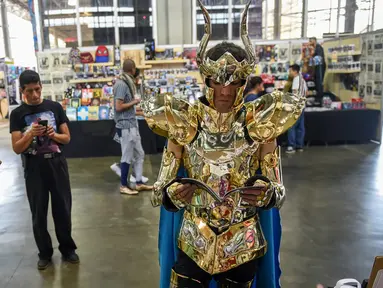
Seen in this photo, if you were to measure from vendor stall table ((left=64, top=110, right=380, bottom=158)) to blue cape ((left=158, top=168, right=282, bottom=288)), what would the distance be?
4.55 metres

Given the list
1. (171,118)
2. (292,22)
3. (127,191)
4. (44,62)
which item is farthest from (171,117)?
(292,22)

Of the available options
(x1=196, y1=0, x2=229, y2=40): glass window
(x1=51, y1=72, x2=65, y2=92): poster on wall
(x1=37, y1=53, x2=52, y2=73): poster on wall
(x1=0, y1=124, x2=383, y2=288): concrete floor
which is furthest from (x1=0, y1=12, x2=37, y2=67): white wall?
(x1=0, y1=124, x2=383, y2=288): concrete floor

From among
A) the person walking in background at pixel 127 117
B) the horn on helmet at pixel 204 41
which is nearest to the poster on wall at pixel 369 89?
the person walking in background at pixel 127 117

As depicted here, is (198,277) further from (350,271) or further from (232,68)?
(350,271)

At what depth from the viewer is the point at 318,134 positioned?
21.4 feet

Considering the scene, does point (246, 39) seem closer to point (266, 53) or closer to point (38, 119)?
point (38, 119)

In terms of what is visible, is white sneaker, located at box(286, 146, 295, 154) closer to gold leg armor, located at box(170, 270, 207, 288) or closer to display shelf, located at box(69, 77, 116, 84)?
display shelf, located at box(69, 77, 116, 84)

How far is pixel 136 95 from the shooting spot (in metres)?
3.97

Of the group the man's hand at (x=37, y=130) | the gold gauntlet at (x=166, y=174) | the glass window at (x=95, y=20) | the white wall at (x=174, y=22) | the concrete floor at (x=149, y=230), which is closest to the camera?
the gold gauntlet at (x=166, y=174)

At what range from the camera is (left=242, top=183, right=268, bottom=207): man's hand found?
49.3 inches

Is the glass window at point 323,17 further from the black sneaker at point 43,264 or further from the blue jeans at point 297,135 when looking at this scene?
the black sneaker at point 43,264

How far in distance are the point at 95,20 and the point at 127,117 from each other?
513cm

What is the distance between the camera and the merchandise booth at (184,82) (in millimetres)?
6105

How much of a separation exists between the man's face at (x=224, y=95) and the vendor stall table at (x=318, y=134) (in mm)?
4809
